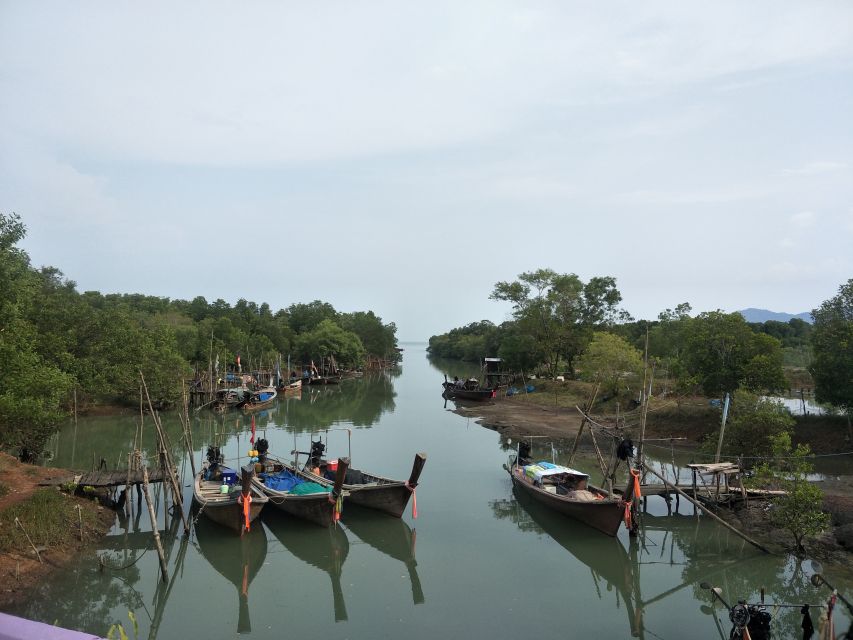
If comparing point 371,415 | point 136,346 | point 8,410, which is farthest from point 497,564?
point 371,415

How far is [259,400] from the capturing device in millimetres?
42500

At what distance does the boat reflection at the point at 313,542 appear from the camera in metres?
14.1

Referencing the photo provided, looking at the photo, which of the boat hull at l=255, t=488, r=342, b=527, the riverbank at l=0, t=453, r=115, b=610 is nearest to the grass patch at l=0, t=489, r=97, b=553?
the riverbank at l=0, t=453, r=115, b=610

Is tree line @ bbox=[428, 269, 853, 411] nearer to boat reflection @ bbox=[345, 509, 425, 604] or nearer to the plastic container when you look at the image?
boat reflection @ bbox=[345, 509, 425, 604]

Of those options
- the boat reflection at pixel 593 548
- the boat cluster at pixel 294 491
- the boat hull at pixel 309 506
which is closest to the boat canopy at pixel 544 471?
the boat reflection at pixel 593 548

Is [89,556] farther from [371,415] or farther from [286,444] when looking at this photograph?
[371,415]

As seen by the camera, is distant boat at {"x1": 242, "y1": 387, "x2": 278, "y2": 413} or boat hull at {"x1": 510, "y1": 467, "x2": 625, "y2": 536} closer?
boat hull at {"x1": 510, "y1": 467, "x2": 625, "y2": 536}

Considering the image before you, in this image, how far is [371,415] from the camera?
136 feet

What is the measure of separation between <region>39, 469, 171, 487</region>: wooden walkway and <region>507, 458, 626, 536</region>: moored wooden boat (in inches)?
421

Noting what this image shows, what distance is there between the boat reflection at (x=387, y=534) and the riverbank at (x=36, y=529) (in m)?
6.52

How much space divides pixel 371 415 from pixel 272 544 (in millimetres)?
26124

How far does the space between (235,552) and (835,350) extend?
2319 cm

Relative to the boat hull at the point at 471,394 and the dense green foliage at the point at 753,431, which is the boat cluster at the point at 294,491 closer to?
the dense green foliage at the point at 753,431

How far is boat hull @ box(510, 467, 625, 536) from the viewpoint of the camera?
15070mm
